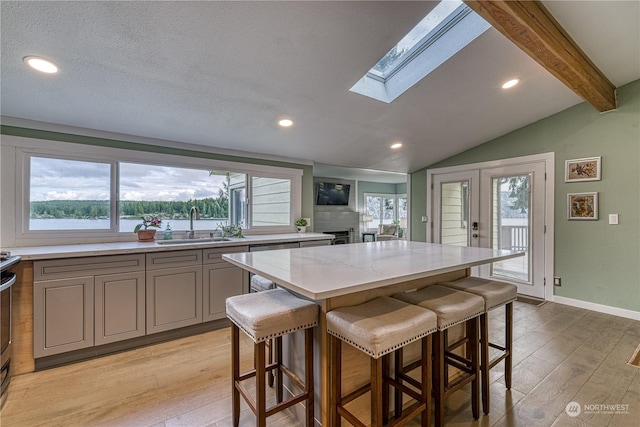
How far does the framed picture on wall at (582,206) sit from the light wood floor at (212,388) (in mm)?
1412

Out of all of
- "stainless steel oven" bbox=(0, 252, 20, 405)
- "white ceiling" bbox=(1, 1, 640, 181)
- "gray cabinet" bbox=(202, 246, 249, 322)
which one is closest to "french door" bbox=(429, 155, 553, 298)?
"white ceiling" bbox=(1, 1, 640, 181)

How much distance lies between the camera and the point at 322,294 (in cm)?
108

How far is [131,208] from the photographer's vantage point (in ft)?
10.0

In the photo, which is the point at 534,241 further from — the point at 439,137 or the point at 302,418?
the point at 302,418

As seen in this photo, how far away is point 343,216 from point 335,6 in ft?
19.9

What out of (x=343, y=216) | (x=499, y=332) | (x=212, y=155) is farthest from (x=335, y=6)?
(x=343, y=216)

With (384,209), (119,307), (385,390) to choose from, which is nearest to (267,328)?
(385,390)

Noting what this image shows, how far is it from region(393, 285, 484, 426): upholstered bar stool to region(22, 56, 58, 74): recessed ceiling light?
8.98 feet

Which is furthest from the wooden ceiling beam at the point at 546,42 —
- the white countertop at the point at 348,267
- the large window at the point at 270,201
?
the large window at the point at 270,201

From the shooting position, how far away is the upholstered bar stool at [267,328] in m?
1.35

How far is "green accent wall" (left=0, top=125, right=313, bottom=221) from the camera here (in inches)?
98.8

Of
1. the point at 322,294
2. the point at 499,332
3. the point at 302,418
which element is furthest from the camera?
the point at 499,332

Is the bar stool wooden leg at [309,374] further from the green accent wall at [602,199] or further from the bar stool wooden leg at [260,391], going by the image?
the green accent wall at [602,199]

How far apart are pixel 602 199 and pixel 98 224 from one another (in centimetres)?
567
